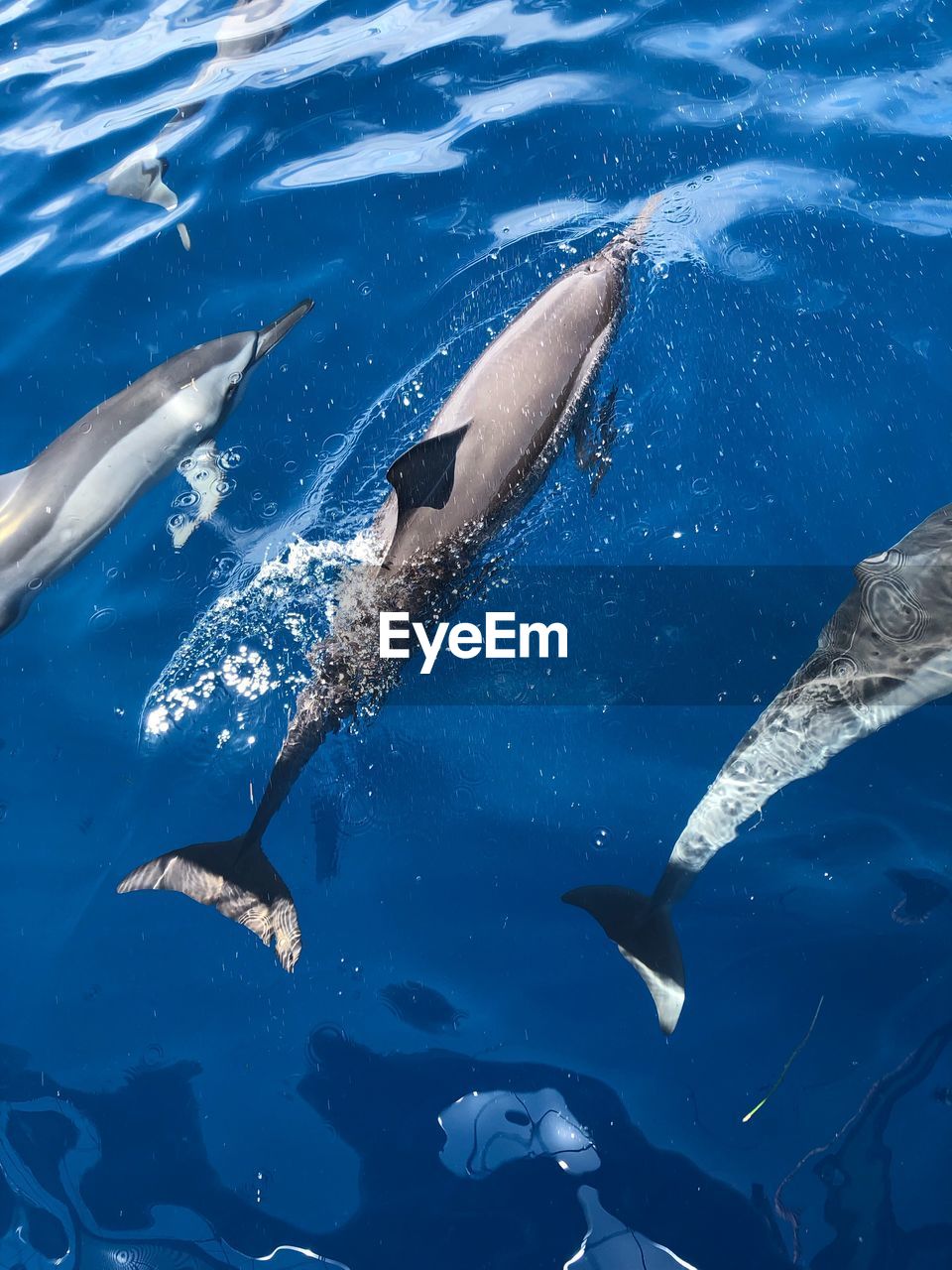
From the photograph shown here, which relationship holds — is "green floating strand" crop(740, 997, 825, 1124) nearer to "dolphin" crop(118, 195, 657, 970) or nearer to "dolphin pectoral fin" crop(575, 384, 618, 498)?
"dolphin" crop(118, 195, 657, 970)

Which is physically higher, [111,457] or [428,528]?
[111,457]

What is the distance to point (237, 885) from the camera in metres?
4.79

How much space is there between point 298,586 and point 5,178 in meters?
5.57

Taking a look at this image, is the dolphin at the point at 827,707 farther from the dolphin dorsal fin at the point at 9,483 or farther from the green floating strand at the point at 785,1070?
the dolphin dorsal fin at the point at 9,483

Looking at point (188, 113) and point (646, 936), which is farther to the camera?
point (188, 113)

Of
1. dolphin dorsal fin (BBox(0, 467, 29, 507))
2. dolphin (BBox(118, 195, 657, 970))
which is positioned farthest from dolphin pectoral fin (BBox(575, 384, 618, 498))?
dolphin dorsal fin (BBox(0, 467, 29, 507))

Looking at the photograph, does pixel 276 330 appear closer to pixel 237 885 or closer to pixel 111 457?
pixel 111 457

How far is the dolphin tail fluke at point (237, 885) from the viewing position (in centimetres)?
473

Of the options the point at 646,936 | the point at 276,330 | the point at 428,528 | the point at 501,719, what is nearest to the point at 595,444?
the point at 428,528

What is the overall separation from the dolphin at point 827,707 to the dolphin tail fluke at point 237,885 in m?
1.38

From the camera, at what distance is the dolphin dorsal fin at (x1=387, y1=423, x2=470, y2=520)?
4.77 m

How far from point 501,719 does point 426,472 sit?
1484 mm

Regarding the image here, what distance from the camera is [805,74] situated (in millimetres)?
8133

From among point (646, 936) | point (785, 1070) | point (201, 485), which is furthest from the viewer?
point (201, 485)
